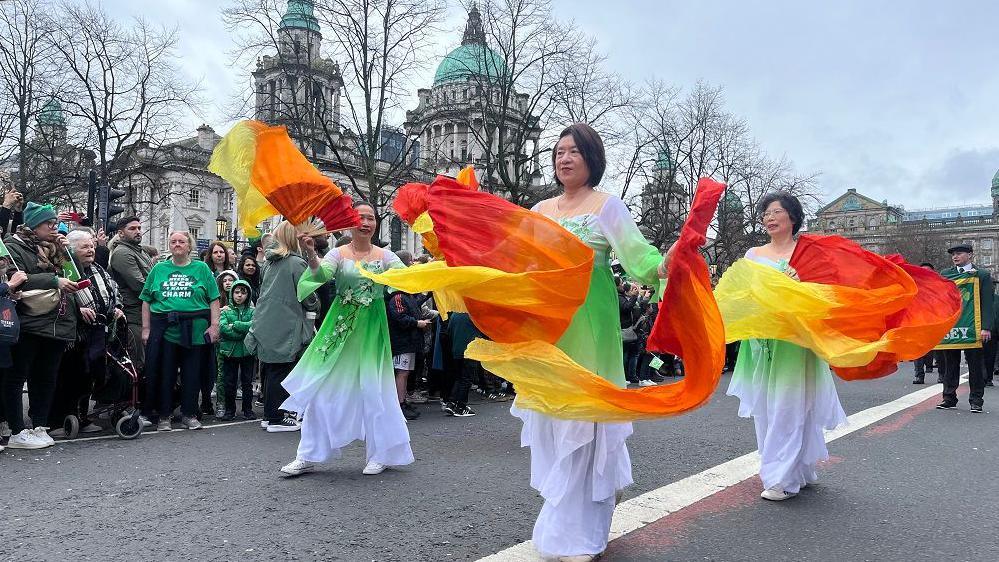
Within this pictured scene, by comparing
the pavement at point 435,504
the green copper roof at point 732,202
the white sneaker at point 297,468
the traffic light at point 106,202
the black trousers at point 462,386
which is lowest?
the pavement at point 435,504

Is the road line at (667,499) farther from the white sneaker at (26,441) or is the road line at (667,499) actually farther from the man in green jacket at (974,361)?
the white sneaker at (26,441)

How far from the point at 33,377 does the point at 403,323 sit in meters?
3.66

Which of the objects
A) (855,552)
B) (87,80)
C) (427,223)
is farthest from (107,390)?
(87,80)

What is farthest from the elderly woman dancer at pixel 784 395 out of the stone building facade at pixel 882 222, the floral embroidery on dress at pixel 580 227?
the stone building facade at pixel 882 222

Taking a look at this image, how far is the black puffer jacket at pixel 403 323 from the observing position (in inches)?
325

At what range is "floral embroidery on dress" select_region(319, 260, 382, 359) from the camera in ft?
18.1

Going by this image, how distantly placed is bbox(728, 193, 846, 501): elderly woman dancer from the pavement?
222 mm

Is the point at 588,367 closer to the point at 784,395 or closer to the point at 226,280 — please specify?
the point at 784,395

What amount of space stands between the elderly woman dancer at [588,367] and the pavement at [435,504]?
12.7 inches

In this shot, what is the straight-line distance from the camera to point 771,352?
17.1 feet

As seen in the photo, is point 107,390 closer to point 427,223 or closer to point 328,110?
point 427,223

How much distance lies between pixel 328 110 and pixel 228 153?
21360mm

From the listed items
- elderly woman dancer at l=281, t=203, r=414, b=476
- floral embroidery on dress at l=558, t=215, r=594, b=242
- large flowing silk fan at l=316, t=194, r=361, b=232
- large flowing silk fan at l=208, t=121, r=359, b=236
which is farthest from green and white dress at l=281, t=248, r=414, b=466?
floral embroidery on dress at l=558, t=215, r=594, b=242

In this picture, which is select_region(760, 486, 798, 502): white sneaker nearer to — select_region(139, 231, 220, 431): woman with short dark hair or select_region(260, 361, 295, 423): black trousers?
select_region(260, 361, 295, 423): black trousers
